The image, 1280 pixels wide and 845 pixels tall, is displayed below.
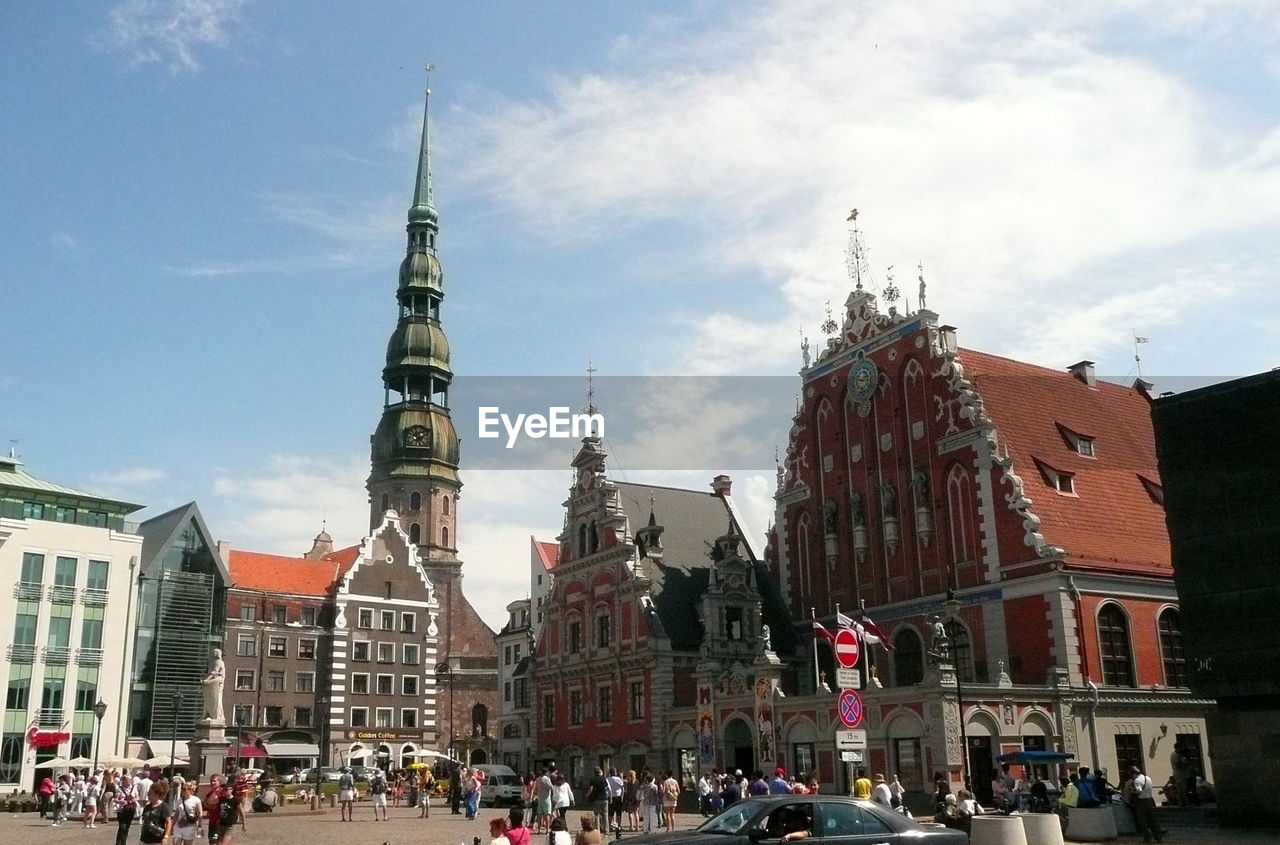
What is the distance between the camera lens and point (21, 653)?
5931 centimetres

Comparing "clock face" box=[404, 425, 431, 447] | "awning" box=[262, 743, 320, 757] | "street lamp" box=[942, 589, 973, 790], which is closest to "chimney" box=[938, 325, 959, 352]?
"street lamp" box=[942, 589, 973, 790]

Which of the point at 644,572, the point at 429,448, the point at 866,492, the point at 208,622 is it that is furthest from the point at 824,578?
the point at 429,448

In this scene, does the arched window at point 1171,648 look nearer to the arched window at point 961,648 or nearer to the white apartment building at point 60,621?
the arched window at point 961,648

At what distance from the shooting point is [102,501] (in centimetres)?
6397

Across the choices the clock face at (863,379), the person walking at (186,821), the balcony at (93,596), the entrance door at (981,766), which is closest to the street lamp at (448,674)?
the balcony at (93,596)

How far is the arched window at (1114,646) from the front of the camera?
40.8m

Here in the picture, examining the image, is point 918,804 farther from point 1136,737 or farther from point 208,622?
point 208,622

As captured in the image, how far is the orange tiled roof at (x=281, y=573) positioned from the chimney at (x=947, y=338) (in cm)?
4579

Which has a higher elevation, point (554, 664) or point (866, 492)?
point (866, 492)

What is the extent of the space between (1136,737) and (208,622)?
5112cm

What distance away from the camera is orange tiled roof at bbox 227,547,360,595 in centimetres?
7431

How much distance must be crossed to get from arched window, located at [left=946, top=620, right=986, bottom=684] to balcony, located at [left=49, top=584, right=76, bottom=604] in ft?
147

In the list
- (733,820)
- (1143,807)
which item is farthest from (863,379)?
(733,820)

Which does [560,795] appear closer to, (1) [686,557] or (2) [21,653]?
(1) [686,557]
